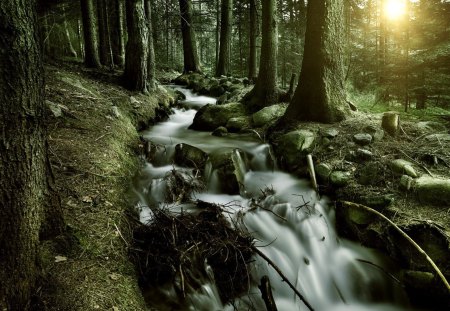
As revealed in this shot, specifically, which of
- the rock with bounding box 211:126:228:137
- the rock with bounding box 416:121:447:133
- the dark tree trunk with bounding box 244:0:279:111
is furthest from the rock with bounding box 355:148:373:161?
the dark tree trunk with bounding box 244:0:279:111

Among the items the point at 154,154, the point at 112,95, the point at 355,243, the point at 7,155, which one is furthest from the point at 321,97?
the point at 7,155

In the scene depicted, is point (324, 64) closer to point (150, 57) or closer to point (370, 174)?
point (370, 174)

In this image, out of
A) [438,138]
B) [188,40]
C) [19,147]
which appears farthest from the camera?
[188,40]

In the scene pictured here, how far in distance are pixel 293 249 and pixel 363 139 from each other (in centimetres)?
239

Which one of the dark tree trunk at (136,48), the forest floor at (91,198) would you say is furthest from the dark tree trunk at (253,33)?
the forest floor at (91,198)

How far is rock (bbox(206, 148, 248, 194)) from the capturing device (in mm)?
5262

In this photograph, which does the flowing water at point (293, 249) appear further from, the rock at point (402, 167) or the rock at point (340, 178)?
the rock at point (402, 167)

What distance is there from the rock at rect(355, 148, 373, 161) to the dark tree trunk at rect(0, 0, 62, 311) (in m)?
4.62

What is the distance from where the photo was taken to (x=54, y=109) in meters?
5.23

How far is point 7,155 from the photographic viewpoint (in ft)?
6.50

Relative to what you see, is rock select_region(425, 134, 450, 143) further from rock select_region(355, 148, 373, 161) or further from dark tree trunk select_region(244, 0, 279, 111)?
dark tree trunk select_region(244, 0, 279, 111)

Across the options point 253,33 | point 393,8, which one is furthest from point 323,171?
point 393,8

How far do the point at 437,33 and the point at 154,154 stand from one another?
8541mm

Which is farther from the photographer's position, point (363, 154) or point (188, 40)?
point (188, 40)
